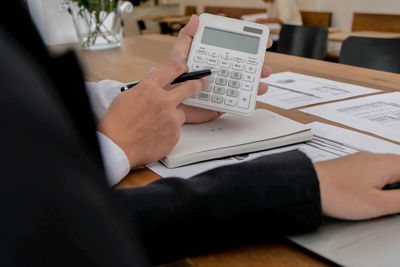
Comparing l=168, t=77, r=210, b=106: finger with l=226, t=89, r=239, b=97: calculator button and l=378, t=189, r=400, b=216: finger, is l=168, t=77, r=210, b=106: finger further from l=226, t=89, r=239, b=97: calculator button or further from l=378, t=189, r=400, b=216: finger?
l=378, t=189, r=400, b=216: finger

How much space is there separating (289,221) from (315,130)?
363 mm

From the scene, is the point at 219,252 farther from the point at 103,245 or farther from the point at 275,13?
the point at 275,13

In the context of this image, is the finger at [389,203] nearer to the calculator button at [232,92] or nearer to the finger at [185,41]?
the calculator button at [232,92]

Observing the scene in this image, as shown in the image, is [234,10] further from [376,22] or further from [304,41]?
[304,41]

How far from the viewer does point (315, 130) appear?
0.74 m

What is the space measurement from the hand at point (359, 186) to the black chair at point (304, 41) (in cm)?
138

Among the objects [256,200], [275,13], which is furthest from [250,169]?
[275,13]

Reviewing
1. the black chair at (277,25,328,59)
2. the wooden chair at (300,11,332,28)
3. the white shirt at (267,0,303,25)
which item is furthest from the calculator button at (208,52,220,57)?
the wooden chair at (300,11,332,28)

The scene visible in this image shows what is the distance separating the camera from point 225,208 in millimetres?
397

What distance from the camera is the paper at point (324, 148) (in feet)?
1.93

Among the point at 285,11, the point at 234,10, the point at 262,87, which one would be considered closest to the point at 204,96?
the point at 262,87

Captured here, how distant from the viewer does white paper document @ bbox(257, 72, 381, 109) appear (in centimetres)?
94

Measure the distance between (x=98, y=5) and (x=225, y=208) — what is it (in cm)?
159

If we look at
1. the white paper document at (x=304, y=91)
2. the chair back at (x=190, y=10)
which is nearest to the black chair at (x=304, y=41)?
the white paper document at (x=304, y=91)
